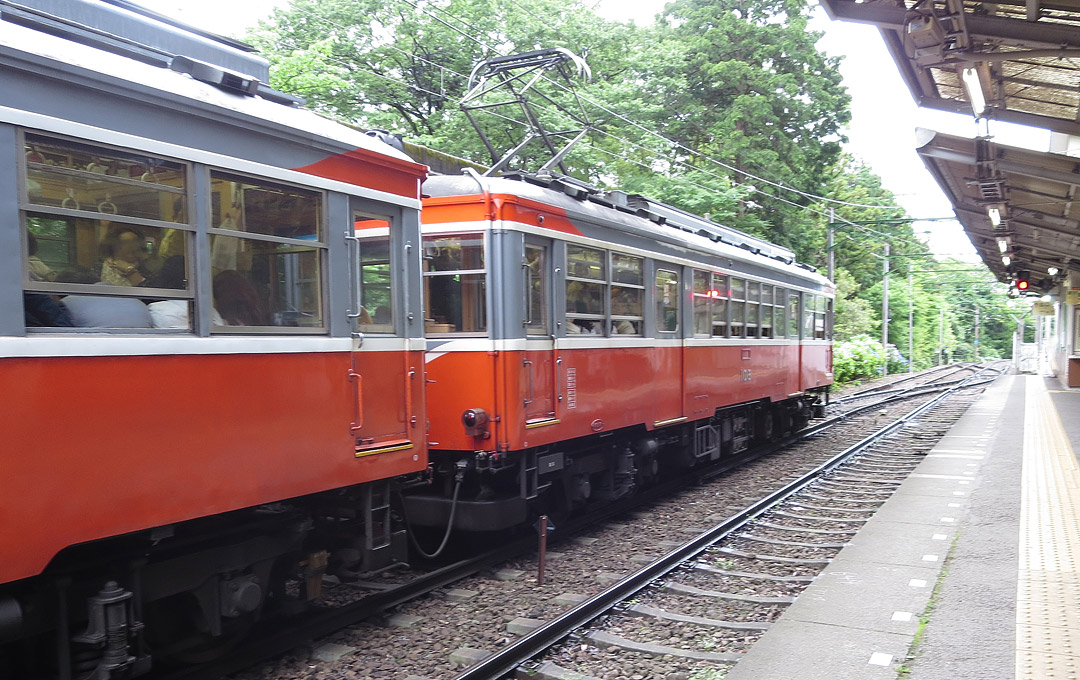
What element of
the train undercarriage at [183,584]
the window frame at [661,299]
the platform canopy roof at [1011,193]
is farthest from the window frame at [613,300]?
the platform canopy roof at [1011,193]

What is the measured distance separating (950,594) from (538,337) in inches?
141

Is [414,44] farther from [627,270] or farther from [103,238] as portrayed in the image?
[103,238]

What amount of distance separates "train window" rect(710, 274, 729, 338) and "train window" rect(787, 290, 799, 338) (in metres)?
3.15

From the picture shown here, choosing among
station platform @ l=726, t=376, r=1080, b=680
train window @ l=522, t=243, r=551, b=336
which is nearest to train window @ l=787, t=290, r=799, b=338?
station platform @ l=726, t=376, r=1080, b=680

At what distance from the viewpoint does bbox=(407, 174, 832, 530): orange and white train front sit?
21.7 ft

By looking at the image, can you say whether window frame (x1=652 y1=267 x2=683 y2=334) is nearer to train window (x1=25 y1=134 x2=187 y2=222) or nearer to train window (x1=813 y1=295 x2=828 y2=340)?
train window (x1=25 y1=134 x2=187 y2=222)

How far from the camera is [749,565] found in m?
7.04

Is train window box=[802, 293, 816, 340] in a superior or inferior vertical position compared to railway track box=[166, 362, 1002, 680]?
superior

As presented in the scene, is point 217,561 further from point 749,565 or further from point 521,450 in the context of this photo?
point 749,565

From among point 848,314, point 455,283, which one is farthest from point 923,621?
point 848,314

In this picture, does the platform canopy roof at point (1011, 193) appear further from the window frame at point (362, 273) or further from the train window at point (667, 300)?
the window frame at point (362, 273)

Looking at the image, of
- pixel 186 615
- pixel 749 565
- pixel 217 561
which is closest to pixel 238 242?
pixel 217 561

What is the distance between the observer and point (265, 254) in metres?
4.37

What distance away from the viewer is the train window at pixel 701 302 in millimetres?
9930
